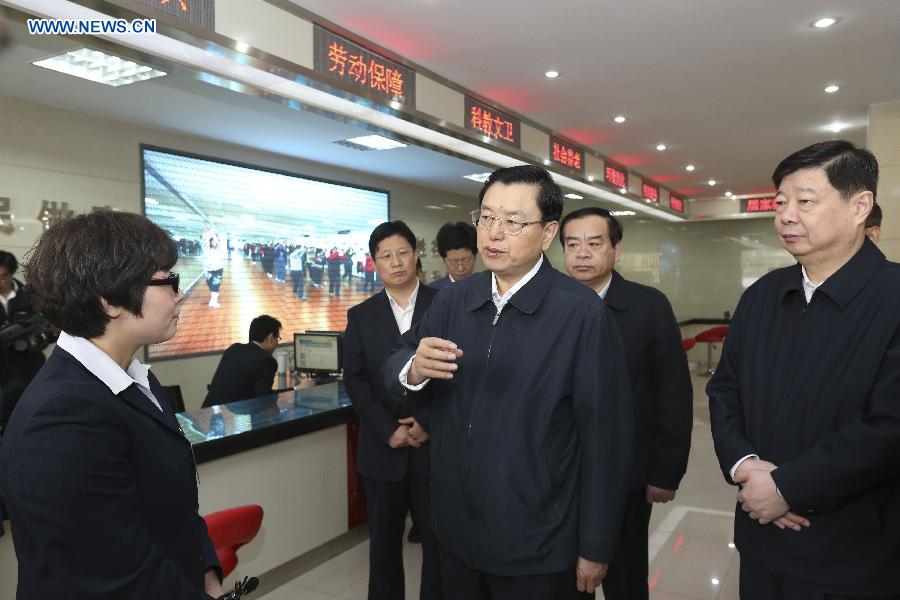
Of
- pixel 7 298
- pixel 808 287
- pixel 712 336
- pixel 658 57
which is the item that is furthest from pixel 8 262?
pixel 712 336

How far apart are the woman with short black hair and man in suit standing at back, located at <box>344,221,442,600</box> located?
109 cm

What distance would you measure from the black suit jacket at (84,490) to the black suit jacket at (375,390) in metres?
1.19

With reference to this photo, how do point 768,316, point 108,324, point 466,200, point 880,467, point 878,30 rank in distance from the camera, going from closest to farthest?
1. point 108,324
2. point 880,467
3. point 768,316
4. point 878,30
5. point 466,200

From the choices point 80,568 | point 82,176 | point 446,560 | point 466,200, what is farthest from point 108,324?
point 466,200

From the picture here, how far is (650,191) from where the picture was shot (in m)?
8.39

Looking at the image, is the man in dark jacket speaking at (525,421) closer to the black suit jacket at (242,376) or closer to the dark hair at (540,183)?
the dark hair at (540,183)

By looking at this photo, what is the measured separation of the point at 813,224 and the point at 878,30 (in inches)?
122

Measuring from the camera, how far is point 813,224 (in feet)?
4.71

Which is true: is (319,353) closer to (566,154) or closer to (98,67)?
(98,67)

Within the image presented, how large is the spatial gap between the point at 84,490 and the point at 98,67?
12.0ft

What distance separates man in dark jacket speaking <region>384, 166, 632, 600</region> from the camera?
4.62 feet

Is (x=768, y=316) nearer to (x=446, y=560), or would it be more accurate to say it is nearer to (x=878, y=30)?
(x=446, y=560)

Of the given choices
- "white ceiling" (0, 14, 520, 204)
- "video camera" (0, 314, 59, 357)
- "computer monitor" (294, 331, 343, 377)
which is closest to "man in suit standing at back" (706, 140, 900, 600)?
"white ceiling" (0, 14, 520, 204)

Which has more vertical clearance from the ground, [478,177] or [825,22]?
[825,22]
